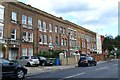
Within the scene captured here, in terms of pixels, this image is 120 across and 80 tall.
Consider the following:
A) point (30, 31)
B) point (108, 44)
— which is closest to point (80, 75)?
point (30, 31)

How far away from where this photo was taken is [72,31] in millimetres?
62469

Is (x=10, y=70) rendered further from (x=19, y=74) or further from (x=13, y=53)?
(x=13, y=53)

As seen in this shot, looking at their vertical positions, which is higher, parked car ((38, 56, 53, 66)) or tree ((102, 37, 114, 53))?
tree ((102, 37, 114, 53))

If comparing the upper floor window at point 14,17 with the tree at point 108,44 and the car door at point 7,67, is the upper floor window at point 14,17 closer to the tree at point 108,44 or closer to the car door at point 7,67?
the car door at point 7,67

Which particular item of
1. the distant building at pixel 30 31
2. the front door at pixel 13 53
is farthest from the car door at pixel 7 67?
the front door at pixel 13 53

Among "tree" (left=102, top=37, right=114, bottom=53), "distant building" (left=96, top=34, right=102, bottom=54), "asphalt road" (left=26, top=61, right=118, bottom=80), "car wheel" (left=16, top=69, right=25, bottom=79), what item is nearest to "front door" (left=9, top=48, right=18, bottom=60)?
"asphalt road" (left=26, top=61, right=118, bottom=80)

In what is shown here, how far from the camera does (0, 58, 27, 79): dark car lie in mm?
17075

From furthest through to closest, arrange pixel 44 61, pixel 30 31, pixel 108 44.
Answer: pixel 108 44, pixel 30 31, pixel 44 61

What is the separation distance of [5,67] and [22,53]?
2309 cm

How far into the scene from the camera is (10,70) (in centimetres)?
1759

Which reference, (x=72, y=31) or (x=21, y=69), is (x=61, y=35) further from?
(x=21, y=69)

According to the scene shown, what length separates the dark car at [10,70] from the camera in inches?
672

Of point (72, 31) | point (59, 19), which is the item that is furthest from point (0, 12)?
point (72, 31)

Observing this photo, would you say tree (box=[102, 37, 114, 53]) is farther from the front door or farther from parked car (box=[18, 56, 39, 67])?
parked car (box=[18, 56, 39, 67])
